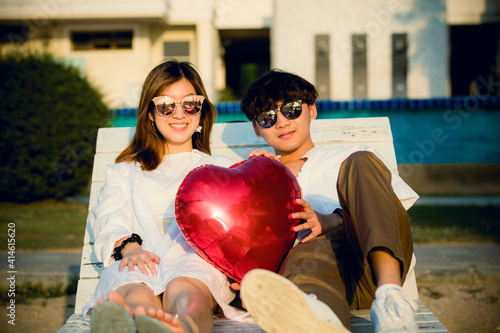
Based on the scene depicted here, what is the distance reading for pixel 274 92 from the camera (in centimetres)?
269

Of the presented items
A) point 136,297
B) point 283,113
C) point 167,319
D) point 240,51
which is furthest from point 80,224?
point 240,51

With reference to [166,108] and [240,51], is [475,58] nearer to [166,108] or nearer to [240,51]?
[240,51]

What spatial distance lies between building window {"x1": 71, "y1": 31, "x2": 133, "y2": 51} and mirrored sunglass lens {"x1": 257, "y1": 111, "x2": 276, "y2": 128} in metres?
14.0

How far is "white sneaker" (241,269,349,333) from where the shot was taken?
1.57 m

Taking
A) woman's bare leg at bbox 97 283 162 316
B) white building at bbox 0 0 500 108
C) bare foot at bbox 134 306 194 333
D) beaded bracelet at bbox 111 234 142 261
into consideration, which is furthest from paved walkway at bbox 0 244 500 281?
white building at bbox 0 0 500 108

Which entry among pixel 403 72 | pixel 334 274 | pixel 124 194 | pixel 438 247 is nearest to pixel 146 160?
pixel 124 194

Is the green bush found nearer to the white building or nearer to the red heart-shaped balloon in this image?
the white building

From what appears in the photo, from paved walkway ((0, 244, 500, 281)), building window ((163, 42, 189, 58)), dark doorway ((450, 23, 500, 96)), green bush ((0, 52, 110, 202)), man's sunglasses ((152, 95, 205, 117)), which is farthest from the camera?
building window ((163, 42, 189, 58))

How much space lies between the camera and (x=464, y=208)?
7828 mm

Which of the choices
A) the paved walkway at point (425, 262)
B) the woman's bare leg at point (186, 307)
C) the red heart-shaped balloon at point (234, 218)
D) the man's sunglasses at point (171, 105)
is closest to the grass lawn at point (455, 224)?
the paved walkway at point (425, 262)

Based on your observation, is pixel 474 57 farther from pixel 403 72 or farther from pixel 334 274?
pixel 334 274

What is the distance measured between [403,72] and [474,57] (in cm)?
489

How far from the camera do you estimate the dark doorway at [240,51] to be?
1634cm

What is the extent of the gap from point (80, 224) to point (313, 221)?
5599 millimetres
